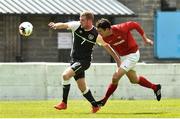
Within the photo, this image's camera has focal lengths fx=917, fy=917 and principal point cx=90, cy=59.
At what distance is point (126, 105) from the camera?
66.7ft

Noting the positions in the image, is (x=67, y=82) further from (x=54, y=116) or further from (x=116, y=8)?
(x=116, y=8)

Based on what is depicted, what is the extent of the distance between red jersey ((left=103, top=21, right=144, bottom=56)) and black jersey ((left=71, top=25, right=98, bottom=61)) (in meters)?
0.35

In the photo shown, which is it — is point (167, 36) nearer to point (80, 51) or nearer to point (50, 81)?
point (50, 81)

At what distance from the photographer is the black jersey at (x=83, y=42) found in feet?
57.0

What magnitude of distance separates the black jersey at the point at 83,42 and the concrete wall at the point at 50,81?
6140 millimetres

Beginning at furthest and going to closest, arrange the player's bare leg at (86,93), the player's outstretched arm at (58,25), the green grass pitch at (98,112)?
1. the player's bare leg at (86,93)
2. the player's outstretched arm at (58,25)
3. the green grass pitch at (98,112)

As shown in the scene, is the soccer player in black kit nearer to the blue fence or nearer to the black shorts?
the black shorts

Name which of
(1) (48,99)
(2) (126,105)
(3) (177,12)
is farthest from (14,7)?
(2) (126,105)

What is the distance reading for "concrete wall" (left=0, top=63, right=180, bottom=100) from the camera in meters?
23.5

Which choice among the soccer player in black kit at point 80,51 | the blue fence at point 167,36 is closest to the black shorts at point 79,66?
the soccer player in black kit at point 80,51

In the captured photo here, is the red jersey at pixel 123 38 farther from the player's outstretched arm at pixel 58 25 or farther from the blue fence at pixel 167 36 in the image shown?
the blue fence at pixel 167 36

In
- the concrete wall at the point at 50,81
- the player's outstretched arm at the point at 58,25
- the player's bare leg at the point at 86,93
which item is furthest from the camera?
the concrete wall at the point at 50,81

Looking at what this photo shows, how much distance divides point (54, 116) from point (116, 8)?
718 inches


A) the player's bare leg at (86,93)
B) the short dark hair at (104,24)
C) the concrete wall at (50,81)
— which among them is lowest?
the concrete wall at (50,81)
